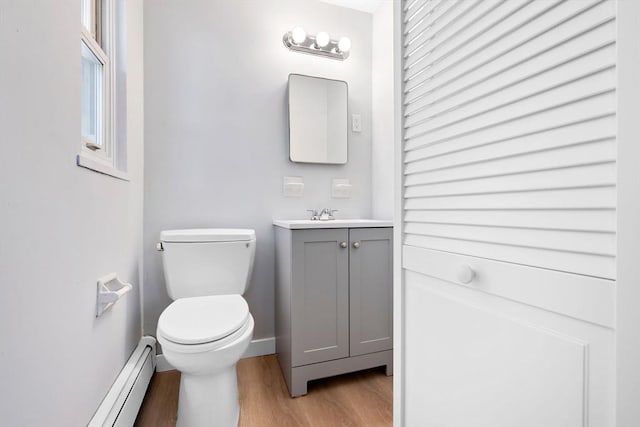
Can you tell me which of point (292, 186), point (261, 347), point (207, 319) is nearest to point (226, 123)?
point (292, 186)

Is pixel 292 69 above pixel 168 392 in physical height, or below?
above

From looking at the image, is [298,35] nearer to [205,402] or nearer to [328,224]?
[328,224]

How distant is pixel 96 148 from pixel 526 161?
1.45 m

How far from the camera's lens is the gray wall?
1765mm

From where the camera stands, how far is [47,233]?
0.76 m

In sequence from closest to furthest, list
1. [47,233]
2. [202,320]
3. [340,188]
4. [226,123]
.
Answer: [47,233] → [202,320] → [226,123] → [340,188]

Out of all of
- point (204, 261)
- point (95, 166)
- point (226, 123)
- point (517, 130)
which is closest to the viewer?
point (517, 130)

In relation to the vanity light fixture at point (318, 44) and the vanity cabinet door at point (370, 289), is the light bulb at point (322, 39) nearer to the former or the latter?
the vanity light fixture at point (318, 44)

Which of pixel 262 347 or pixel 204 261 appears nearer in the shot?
pixel 204 261

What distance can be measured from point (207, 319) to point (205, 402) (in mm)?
330

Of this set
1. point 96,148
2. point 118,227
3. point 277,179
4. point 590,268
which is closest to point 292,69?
point 277,179

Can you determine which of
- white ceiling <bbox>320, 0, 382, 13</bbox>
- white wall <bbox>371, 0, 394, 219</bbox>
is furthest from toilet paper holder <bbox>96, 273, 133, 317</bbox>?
white ceiling <bbox>320, 0, 382, 13</bbox>

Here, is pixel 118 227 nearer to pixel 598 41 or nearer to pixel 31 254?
pixel 31 254

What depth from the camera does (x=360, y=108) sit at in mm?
2195
